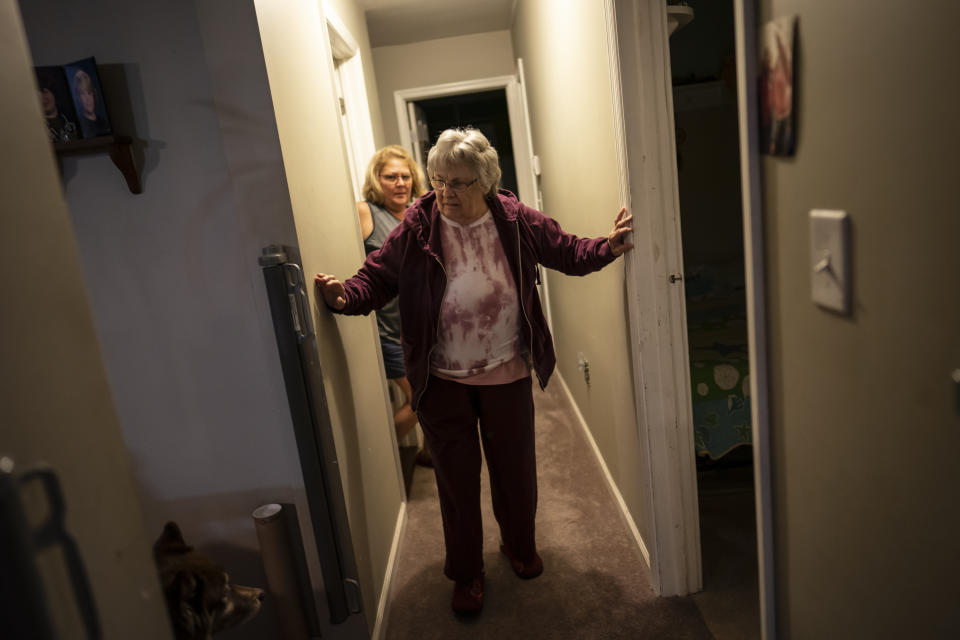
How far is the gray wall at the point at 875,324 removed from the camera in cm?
59

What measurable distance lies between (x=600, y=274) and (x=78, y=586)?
187cm

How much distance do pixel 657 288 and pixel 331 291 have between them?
0.86 m

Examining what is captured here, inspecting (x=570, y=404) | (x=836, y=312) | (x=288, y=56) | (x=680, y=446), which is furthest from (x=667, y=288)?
(x=570, y=404)

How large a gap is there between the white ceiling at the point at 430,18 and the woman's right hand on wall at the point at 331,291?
231 cm

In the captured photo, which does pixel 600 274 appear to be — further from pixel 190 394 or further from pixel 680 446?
pixel 190 394

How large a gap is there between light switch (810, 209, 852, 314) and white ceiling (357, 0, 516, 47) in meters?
3.16

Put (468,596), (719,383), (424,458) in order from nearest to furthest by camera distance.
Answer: (468,596)
(719,383)
(424,458)

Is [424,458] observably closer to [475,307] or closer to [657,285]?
[475,307]

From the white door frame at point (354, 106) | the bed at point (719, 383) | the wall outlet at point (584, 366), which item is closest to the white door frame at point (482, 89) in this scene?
the white door frame at point (354, 106)

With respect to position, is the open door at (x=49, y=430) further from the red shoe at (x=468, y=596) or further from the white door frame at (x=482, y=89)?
the white door frame at (x=482, y=89)

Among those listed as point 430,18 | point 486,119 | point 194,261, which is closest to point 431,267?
point 194,261

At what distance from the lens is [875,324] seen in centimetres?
70

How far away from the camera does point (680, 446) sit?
1.72 m

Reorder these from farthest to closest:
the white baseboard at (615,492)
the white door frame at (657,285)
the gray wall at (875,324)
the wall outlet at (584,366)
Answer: the wall outlet at (584,366) → the white baseboard at (615,492) → the white door frame at (657,285) → the gray wall at (875,324)
